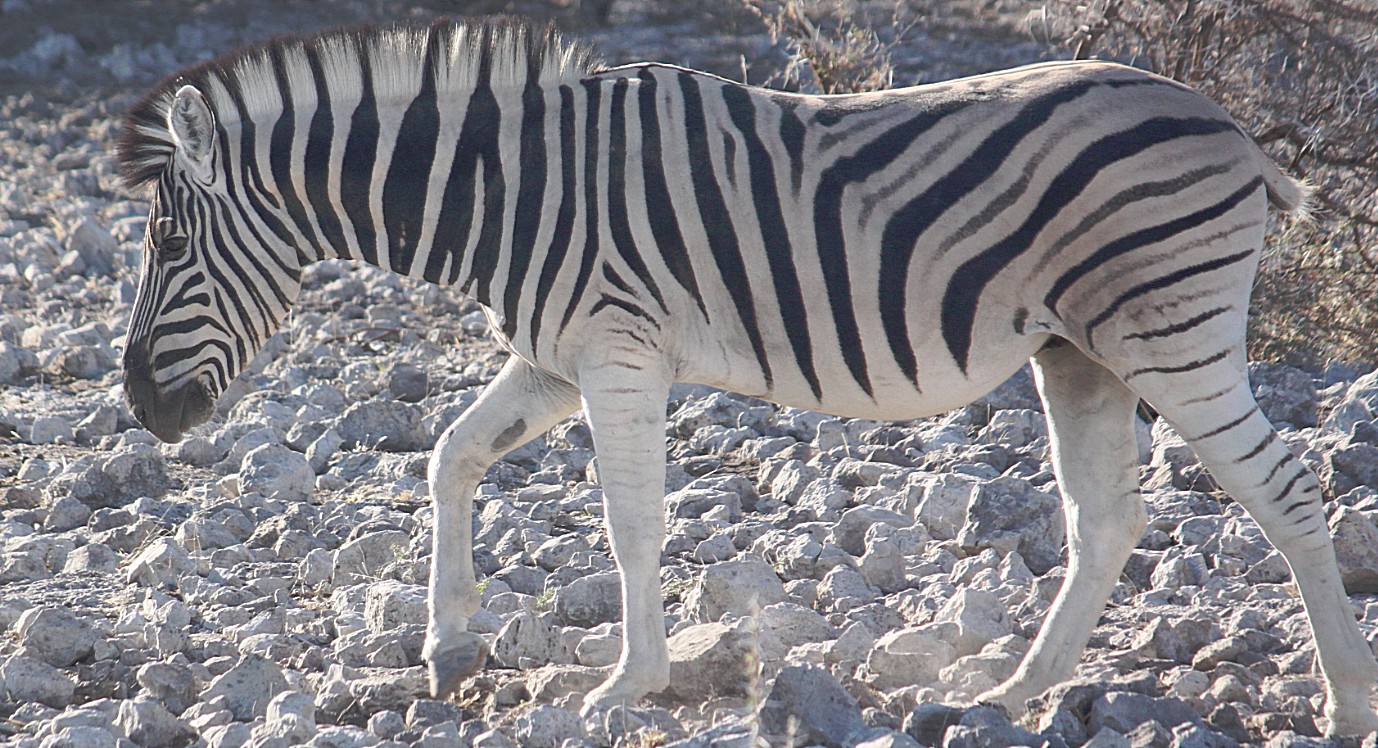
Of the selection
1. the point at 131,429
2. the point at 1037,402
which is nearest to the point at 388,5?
the point at 131,429

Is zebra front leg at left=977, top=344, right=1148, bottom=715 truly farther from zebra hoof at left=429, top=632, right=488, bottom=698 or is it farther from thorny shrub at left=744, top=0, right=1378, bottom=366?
thorny shrub at left=744, top=0, right=1378, bottom=366

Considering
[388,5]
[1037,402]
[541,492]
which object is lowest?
[541,492]

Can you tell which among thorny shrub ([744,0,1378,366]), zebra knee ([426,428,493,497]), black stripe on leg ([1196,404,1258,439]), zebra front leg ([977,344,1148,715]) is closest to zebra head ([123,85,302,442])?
zebra knee ([426,428,493,497])

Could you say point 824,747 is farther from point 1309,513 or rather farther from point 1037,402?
point 1037,402

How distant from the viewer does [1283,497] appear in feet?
12.8

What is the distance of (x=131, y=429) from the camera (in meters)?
7.44

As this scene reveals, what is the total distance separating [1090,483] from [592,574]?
6.09ft

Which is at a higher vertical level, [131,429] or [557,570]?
[131,429]

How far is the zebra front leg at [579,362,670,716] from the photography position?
418cm

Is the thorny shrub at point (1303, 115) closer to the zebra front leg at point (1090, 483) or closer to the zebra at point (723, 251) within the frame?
the zebra front leg at point (1090, 483)

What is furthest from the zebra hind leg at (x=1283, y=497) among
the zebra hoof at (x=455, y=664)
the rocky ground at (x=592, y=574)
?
the zebra hoof at (x=455, y=664)

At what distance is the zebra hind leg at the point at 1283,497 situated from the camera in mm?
3895

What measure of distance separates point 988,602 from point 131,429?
4.91 meters

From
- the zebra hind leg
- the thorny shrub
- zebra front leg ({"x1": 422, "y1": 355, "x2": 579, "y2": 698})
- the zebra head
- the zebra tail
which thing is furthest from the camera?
the thorny shrub
